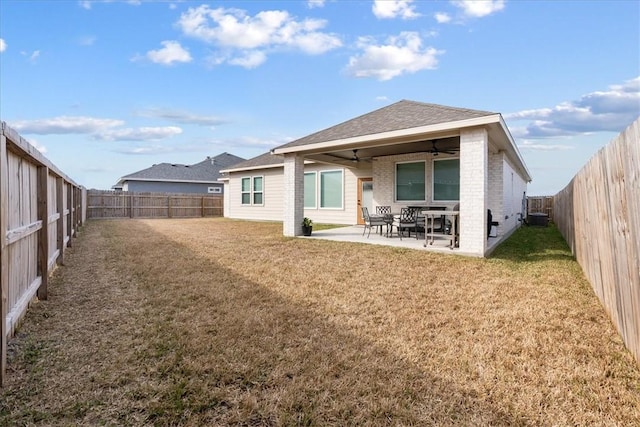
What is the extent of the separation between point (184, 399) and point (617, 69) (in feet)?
35.6

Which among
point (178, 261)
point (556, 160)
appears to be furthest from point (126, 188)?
point (556, 160)

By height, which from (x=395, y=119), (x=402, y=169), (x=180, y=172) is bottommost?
(x=402, y=169)

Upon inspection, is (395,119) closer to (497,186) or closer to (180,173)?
(497,186)

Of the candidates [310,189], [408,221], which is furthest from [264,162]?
[408,221]

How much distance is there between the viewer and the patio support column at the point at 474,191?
7285 mm

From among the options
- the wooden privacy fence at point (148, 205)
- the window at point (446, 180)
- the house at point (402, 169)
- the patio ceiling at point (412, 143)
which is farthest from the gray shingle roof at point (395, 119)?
the wooden privacy fence at point (148, 205)

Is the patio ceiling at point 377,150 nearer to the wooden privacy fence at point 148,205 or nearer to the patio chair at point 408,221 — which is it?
the patio chair at point 408,221

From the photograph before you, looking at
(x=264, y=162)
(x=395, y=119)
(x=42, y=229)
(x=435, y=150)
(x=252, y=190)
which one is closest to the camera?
(x=42, y=229)

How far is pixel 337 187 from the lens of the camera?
601 inches

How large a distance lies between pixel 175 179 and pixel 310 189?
16.7 meters

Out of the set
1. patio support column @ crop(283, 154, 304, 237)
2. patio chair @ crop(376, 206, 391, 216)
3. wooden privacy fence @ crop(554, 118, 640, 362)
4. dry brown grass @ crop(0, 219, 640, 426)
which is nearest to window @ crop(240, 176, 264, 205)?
patio chair @ crop(376, 206, 391, 216)

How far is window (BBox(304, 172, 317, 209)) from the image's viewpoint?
16000 mm

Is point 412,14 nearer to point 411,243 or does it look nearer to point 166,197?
point 411,243

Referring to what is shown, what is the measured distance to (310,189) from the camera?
53.2 ft
